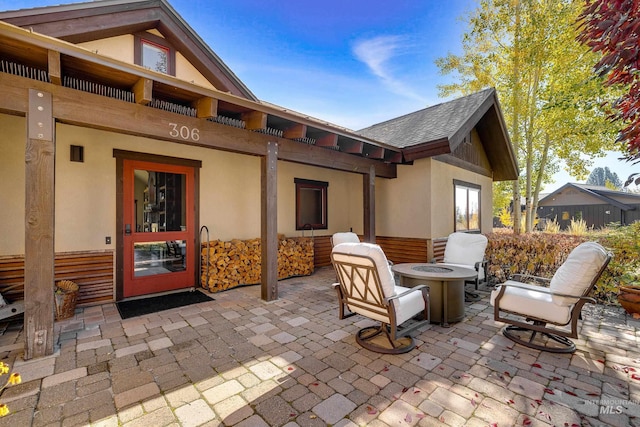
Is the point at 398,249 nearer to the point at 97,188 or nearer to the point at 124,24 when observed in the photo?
the point at 97,188

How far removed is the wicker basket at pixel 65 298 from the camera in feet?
12.3

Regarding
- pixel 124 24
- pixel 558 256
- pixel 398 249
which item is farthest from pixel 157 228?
pixel 558 256

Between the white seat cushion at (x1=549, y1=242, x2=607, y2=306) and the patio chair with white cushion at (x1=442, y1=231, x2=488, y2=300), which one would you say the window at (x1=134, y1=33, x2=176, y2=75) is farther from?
the white seat cushion at (x1=549, y1=242, x2=607, y2=306)

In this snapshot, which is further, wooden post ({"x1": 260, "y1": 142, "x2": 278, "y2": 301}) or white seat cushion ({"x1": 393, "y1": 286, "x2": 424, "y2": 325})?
wooden post ({"x1": 260, "y1": 142, "x2": 278, "y2": 301})

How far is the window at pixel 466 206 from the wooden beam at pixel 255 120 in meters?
5.51

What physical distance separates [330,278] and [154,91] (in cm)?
470

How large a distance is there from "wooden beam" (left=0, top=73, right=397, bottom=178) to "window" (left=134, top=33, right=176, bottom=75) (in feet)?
8.99

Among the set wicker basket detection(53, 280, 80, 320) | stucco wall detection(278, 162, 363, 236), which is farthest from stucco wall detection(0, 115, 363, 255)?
stucco wall detection(278, 162, 363, 236)

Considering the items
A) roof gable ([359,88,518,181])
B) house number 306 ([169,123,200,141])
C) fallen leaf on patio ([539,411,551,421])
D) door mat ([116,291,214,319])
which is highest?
roof gable ([359,88,518,181])

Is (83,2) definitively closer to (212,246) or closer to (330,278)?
(212,246)

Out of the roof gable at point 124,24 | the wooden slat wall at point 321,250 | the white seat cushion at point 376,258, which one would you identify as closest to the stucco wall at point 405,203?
the wooden slat wall at point 321,250

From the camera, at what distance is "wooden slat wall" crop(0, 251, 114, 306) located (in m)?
3.86

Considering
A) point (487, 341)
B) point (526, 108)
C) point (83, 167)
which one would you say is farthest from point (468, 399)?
point (526, 108)

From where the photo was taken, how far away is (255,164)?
625 centimetres
